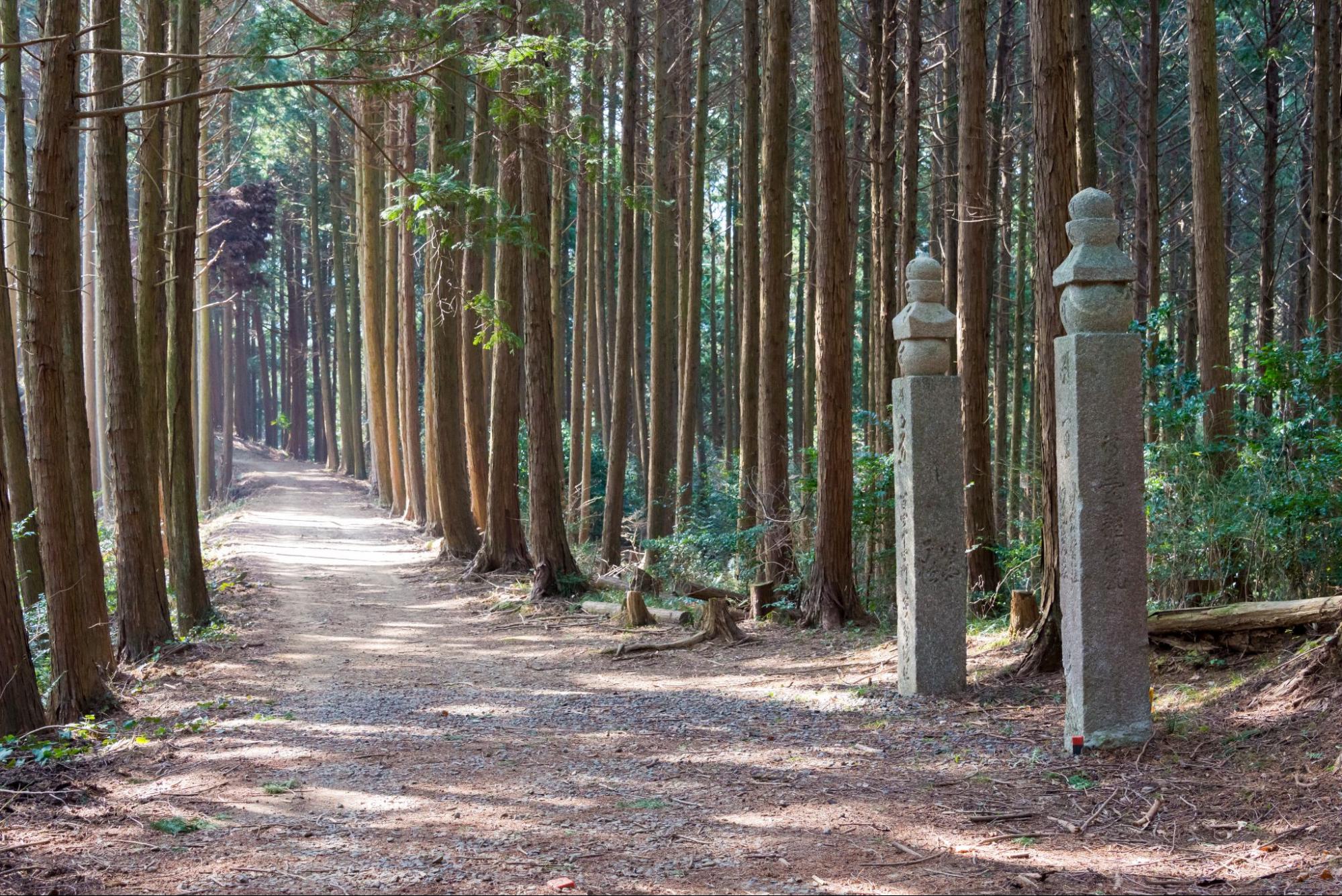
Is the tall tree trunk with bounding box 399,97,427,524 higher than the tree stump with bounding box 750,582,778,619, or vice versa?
the tall tree trunk with bounding box 399,97,427,524

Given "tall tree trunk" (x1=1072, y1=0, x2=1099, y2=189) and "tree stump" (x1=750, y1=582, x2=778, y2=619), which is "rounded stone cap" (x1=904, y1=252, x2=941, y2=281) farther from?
"tall tree trunk" (x1=1072, y1=0, x2=1099, y2=189)

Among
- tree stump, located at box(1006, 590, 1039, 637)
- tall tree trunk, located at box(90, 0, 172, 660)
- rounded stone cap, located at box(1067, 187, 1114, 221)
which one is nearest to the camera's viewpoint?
rounded stone cap, located at box(1067, 187, 1114, 221)

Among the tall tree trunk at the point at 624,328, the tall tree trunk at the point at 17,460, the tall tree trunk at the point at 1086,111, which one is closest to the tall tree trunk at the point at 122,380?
the tall tree trunk at the point at 17,460

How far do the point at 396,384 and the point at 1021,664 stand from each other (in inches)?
767

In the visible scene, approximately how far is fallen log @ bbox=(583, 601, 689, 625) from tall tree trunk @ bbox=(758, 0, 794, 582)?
145cm

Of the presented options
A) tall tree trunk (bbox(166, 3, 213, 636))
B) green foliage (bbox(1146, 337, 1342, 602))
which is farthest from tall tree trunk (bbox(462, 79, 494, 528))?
green foliage (bbox(1146, 337, 1342, 602))

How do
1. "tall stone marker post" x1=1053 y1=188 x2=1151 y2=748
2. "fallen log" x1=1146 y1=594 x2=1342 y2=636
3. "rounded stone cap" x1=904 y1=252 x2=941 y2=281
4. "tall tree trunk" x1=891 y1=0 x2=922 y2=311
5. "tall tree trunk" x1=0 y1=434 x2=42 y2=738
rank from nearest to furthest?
"tall stone marker post" x1=1053 y1=188 x2=1151 y2=748
"tall tree trunk" x1=0 y1=434 x2=42 y2=738
"fallen log" x1=1146 y1=594 x2=1342 y2=636
"rounded stone cap" x1=904 y1=252 x2=941 y2=281
"tall tree trunk" x1=891 y1=0 x2=922 y2=311

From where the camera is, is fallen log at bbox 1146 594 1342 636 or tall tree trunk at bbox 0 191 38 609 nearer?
fallen log at bbox 1146 594 1342 636

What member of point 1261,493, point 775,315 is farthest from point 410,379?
point 1261,493

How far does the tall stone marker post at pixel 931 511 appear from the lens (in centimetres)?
789

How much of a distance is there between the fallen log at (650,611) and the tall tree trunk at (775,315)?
4.76ft

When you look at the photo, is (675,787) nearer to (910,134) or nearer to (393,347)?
(910,134)

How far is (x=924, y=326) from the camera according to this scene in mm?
7918

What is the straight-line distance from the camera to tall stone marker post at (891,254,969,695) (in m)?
7.89
